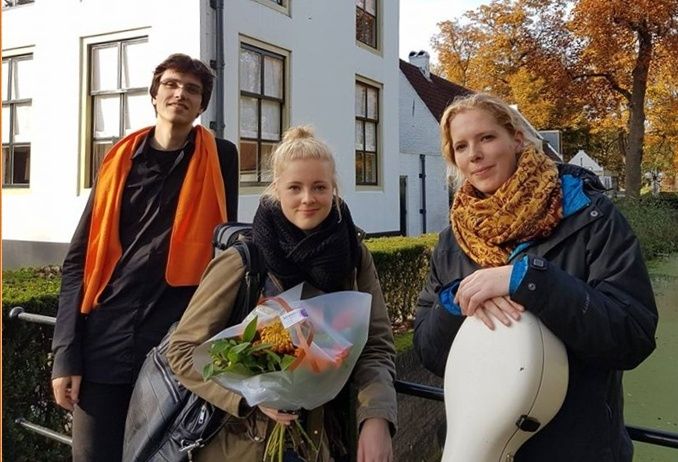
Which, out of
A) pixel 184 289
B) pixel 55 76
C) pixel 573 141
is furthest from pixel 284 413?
pixel 573 141

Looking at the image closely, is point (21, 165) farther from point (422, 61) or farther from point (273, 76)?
point (422, 61)

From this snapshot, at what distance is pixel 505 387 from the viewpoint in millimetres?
1300

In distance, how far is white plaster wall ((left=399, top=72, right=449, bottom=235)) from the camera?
52.0 ft

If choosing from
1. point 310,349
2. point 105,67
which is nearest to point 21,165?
point 105,67

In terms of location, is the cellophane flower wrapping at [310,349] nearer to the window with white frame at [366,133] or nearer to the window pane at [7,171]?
the window pane at [7,171]

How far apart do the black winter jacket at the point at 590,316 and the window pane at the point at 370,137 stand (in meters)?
11.0

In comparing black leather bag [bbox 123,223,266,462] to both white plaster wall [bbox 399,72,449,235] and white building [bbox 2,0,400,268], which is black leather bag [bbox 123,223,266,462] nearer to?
white building [bbox 2,0,400,268]

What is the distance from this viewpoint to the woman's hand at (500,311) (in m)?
1.31

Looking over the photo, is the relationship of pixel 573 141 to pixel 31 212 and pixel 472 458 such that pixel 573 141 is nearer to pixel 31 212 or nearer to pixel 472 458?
pixel 31 212

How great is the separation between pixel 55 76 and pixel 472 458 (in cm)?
900

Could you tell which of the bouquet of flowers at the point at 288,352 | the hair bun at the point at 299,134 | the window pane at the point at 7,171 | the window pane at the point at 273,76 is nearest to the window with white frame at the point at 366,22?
the window pane at the point at 273,76

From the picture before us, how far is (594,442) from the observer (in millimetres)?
1356

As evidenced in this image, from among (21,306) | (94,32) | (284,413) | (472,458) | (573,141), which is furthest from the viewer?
(573,141)

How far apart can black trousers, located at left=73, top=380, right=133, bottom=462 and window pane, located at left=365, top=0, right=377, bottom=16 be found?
449 inches
